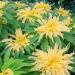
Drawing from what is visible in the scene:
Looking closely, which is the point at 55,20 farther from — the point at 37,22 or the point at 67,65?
the point at 67,65

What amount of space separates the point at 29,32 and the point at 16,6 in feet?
3.57

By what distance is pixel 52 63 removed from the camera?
2354mm

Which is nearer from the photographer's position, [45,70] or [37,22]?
[45,70]

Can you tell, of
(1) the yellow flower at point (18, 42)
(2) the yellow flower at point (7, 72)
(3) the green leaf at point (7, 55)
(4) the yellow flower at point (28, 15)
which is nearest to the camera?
(2) the yellow flower at point (7, 72)

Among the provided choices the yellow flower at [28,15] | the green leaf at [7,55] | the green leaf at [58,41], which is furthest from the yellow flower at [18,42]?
the yellow flower at [28,15]

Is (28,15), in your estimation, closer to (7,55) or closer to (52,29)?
(52,29)

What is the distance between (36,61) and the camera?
2400 millimetres

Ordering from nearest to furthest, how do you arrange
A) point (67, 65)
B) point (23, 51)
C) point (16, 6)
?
point (67, 65) → point (23, 51) → point (16, 6)

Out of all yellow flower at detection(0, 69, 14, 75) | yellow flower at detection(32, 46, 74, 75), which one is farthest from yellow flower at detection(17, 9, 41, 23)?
yellow flower at detection(0, 69, 14, 75)

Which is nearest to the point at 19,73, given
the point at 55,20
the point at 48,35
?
the point at 48,35

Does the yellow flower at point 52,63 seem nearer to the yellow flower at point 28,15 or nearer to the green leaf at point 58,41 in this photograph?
the green leaf at point 58,41

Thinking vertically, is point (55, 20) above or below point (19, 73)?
above

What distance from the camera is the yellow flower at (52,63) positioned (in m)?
2.31

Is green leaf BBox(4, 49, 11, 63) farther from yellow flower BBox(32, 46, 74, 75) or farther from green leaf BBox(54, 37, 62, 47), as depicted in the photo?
green leaf BBox(54, 37, 62, 47)
